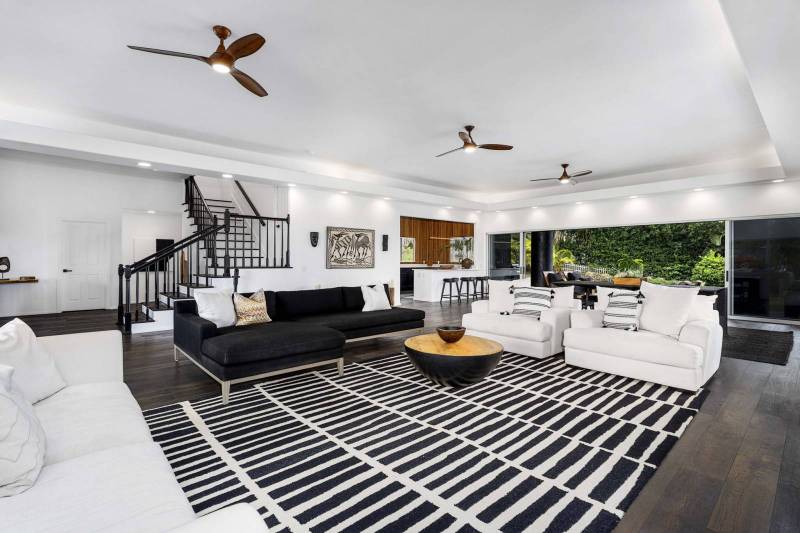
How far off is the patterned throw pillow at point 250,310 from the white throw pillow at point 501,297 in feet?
9.57

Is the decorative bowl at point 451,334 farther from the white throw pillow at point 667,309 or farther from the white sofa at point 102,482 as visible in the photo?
the white sofa at point 102,482

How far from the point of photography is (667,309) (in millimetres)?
4141

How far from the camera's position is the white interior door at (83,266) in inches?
323

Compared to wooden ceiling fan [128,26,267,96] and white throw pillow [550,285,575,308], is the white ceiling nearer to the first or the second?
wooden ceiling fan [128,26,267,96]

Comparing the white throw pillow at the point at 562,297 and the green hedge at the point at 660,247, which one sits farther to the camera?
the green hedge at the point at 660,247

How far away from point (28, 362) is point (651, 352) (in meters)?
4.64

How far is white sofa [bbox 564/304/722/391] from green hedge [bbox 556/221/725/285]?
6.18 m

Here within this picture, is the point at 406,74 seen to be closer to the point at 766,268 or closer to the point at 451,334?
the point at 451,334

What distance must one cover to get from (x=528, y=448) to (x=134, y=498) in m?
2.15

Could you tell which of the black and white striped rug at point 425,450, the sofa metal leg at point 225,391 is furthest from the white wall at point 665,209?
the sofa metal leg at point 225,391

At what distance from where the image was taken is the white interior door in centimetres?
820

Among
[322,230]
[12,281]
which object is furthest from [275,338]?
[12,281]

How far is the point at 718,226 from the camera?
349 inches

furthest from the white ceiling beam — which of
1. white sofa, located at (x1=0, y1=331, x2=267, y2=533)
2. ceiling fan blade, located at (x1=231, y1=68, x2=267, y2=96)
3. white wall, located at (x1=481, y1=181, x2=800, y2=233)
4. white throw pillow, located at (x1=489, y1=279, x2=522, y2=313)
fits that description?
white wall, located at (x1=481, y1=181, x2=800, y2=233)
